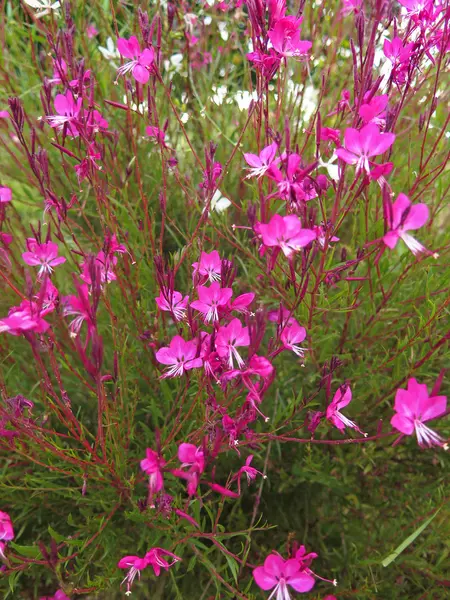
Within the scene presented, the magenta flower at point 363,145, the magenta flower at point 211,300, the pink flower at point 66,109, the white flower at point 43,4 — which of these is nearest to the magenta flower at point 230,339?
the magenta flower at point 211,300

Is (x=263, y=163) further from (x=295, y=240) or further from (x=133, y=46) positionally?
(x=133, y=46)

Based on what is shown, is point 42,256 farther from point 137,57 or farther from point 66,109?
point 137,57

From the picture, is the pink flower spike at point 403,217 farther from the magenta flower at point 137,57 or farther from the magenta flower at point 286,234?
the magenta flower at point 137,57

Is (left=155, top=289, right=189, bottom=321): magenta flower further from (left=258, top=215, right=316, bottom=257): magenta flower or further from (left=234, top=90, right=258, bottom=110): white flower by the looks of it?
(left=234, top=90, right=258, bottom=110): white flower

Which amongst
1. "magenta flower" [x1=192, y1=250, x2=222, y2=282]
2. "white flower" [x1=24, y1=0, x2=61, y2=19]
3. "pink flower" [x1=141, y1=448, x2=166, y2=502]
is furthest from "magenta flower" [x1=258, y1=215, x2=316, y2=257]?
"white flower" [x1=24, y1=0, x2=61, y2=19]

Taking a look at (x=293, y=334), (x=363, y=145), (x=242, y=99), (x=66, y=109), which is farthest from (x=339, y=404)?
(x=242, y=99)

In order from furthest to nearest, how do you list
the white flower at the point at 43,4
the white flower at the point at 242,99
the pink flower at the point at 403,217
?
the white flower at the point at 242,99
the white flower at the point at 43,4
the pink flower at the point at 403,217
